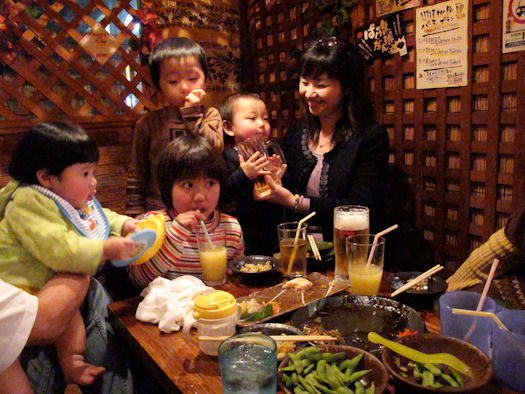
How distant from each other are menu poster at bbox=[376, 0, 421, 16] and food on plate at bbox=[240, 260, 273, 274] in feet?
4.93

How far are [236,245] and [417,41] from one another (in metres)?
1.39

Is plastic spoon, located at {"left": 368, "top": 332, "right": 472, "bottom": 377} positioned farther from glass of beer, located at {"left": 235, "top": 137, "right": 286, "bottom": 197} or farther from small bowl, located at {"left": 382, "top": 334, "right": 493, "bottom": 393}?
glass of beer, located at {"left": 235, "top": 137, "right": 286, "bottom": 197}

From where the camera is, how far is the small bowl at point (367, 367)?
2.72ft

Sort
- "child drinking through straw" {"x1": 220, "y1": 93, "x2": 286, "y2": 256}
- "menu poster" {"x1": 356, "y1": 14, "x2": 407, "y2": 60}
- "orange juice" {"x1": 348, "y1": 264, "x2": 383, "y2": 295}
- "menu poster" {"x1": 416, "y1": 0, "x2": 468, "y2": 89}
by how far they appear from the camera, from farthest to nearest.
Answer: "menu poster" {"x1": 356, "y1": 14, "x2": 407, "y2": 60}
"child drinking through straw" {"x1": 220, "y1": 93, "x2": 286, "y2": 256}
"menu poster" {"x1": 416, "y1": 0, "x2": 468, "y2": 89}
"orange juice" {"x1": 348, "y1": 264, "x2": 383, "y2": 295}

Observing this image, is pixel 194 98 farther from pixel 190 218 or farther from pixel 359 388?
pixel 359 388

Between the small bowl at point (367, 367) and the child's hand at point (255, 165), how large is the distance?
105 centimetres

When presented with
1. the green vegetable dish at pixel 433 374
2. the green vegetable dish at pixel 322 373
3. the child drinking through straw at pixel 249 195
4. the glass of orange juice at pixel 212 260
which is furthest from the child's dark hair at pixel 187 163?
the green vegetable dish at pixel 433 374

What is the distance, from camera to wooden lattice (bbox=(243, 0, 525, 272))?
6.15 feet

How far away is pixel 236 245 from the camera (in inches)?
66.4

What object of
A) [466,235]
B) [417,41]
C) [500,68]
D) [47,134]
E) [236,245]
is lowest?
[466,235]

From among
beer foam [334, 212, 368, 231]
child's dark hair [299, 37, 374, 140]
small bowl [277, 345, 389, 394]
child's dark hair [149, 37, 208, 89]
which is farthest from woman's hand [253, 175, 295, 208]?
small bowl [277, 345, 389, 394]

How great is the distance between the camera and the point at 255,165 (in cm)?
186

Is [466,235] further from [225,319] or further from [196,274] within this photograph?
[225,319]

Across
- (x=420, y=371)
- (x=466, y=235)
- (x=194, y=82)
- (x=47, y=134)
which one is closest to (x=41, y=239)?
(x=47, y=134)
